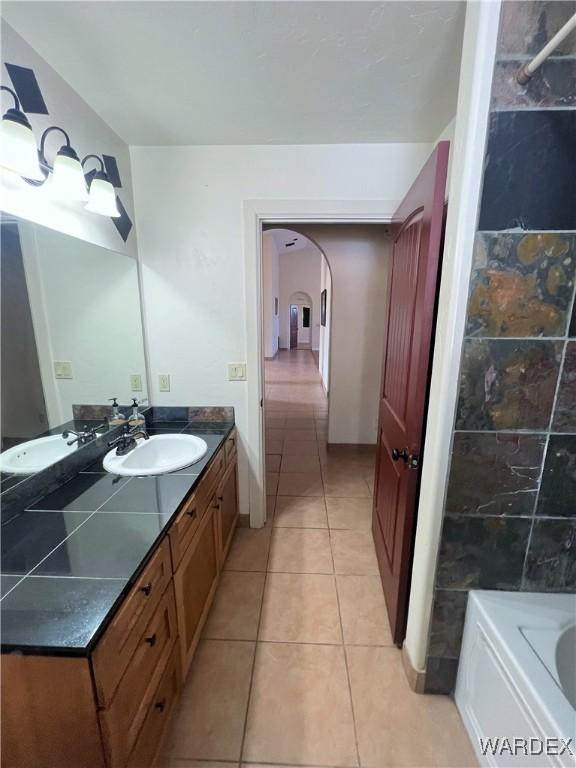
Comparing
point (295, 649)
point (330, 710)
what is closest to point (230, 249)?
point (295, 649)

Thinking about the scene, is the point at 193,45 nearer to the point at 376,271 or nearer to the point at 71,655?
the point at 71,655

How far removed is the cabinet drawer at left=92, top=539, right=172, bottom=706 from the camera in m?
0.76

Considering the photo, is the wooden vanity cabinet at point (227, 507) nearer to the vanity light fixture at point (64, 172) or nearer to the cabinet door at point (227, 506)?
the cabinet door at point (227, 506)

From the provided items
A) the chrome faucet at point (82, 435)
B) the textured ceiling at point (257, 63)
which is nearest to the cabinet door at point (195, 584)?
the chrome faucet at point (82, 435)

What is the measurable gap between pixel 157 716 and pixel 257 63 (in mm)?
2381

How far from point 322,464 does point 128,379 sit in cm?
213

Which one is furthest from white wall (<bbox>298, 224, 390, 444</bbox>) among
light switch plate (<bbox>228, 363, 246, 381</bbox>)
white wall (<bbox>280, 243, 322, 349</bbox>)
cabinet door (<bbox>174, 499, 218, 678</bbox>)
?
white wall (<bbox>280, 243, 322, 349</bbox>)

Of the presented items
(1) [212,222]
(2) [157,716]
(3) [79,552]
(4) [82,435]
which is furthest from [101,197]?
(2) [157,716]

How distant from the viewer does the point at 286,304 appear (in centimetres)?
1204

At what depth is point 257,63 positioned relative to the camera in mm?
1234

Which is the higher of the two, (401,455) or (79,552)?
(401,455)

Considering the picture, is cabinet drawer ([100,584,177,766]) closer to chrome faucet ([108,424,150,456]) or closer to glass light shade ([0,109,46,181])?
chrome faucet ([108,424,150,456])

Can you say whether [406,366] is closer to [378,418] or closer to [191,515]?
[378,418]

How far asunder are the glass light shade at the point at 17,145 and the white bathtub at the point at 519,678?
2.22 metres
